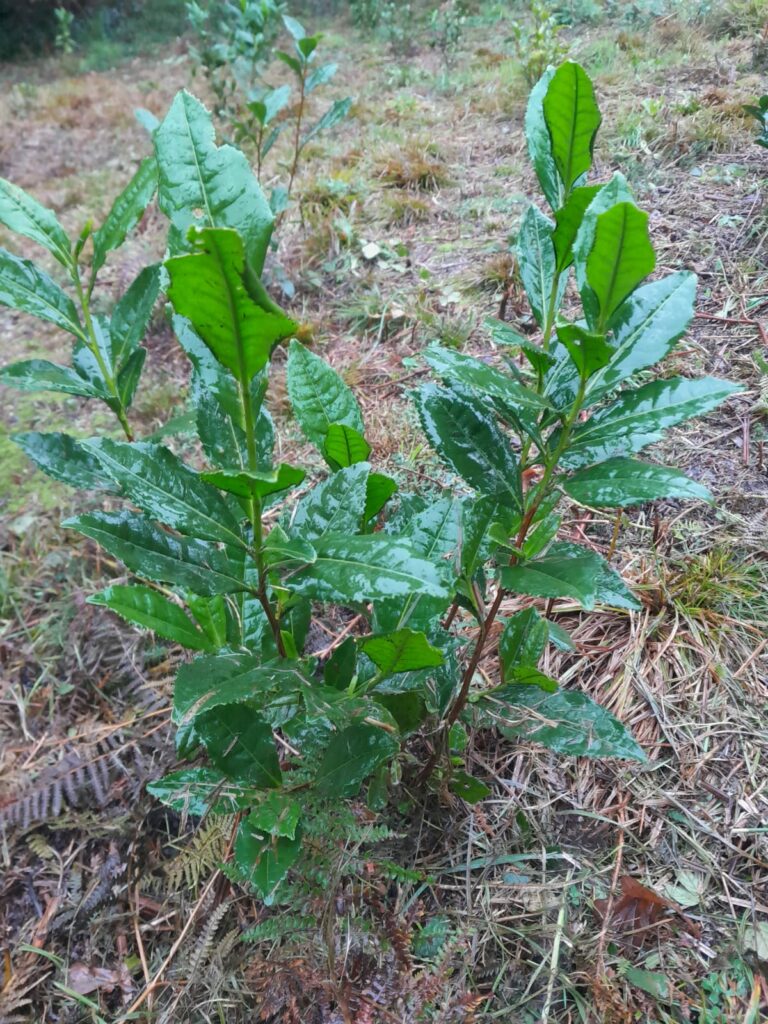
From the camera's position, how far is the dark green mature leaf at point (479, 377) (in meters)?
0.84

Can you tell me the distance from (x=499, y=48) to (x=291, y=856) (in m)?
6.22

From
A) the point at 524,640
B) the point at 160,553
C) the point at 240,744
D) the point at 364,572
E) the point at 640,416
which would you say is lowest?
the point at 524,640

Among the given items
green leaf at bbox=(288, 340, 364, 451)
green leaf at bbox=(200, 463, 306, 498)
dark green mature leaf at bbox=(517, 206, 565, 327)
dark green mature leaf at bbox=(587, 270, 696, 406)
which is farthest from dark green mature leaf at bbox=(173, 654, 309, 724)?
dark green mature leaf at bbox=(517, 206, 565, 327)

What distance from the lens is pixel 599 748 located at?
1.04 metres

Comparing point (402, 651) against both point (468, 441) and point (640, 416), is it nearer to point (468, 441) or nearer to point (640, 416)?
point (468, 441)

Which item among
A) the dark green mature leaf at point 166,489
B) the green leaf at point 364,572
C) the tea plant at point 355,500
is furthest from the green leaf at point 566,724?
the dark green mature leaf at point 166,489

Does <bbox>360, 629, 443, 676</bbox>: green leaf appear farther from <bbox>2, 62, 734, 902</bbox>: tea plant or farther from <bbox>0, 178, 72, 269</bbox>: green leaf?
<bbox>0, 178, 72, 269</bbox>: green leaf

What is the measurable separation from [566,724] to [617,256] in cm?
76

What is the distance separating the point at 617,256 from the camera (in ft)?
2.28

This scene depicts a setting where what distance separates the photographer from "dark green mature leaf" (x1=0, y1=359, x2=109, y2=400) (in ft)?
3.91

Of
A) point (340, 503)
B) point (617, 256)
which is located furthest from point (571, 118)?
point (340, 503)

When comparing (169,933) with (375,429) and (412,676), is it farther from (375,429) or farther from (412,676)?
(375,429)

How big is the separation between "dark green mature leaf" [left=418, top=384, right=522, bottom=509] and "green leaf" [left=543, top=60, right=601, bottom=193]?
1.12 ft

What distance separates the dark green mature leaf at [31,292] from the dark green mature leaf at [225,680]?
2.12 ft
